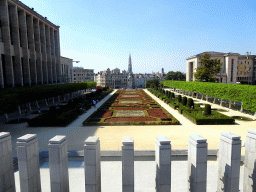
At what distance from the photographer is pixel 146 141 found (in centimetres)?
1553

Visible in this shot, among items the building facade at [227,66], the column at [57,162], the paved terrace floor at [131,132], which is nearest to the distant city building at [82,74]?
the building facade at [227,66]

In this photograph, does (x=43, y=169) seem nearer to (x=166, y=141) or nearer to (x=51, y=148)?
(x=51, y=148)

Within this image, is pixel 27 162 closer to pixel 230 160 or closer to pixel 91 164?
pixel 91 164

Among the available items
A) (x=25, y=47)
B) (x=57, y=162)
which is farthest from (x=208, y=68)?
(x=57, y=162)

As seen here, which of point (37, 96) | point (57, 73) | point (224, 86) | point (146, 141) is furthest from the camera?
point (57, 73)

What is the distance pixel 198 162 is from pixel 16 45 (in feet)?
125

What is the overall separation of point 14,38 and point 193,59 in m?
75.0

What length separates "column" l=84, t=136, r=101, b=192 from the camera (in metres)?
6.85

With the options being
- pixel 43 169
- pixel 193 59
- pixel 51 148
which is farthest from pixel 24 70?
pixel 193 59

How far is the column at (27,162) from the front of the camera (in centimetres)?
673

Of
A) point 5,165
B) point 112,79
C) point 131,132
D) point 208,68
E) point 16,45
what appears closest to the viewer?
point 5,165

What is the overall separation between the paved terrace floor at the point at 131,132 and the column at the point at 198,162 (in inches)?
284

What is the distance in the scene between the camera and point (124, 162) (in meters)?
7.07

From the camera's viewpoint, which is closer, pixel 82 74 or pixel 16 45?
pixel 16 45
